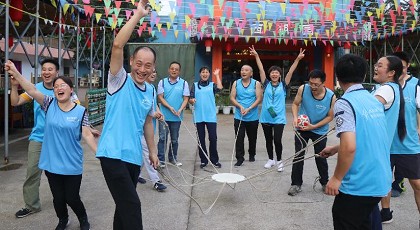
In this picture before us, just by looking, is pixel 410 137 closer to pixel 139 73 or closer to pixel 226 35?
pixel 139 73

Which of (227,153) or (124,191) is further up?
(124,191)

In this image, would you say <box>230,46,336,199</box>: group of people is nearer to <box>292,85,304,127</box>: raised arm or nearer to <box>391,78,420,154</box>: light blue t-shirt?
<box>292,85,304,127</box>: raised arm

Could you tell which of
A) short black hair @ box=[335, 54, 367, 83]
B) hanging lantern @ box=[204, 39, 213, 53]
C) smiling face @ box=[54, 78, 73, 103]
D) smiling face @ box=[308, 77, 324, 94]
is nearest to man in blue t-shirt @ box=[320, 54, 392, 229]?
short black hair @ box=[335, 54, 367, 83]

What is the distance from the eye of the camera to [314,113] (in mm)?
4332

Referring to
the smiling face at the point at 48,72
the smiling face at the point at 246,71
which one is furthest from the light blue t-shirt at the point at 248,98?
A: the smiling face at the point at 48,72

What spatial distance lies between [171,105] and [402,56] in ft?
10.3

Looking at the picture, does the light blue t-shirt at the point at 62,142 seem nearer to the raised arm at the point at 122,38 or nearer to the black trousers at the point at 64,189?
the black trousers at the point at 64,189

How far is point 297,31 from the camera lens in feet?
44.8

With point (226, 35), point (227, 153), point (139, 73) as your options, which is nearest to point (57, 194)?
point (139, 73)

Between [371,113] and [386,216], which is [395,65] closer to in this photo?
[371,113]

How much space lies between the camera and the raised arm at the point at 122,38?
7.49 ft

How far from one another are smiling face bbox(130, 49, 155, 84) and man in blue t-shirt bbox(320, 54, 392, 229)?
122 cm

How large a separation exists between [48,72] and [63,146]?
2.72ft

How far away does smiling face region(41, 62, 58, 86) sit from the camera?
3.57 m
